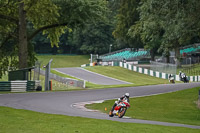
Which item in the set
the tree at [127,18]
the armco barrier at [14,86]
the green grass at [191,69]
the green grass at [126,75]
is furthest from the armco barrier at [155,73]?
the armco barrier at [14,86]

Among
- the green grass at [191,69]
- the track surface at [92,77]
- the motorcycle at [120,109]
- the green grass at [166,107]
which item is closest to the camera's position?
the motorcycle at [120,109]

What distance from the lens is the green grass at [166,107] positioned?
20122mm

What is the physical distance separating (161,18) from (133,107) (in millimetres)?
6610

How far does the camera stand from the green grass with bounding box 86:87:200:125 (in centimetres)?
2012

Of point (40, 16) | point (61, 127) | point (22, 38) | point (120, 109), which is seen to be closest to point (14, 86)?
point (22, 38)

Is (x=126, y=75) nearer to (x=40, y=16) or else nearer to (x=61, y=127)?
(x=40, y=16)

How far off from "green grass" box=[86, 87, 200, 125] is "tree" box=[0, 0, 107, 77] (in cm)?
1258

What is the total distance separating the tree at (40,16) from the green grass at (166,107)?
41.3 ft

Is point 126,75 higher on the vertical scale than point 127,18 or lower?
lower

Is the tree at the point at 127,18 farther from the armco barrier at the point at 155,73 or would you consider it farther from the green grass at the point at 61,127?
the green grass at the point at 61,127

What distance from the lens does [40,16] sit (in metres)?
35.3

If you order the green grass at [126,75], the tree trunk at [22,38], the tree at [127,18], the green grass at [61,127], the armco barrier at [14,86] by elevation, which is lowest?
the green grass at [126,75]

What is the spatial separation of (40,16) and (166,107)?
15.8 m

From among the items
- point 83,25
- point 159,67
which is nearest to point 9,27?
point 83,25
